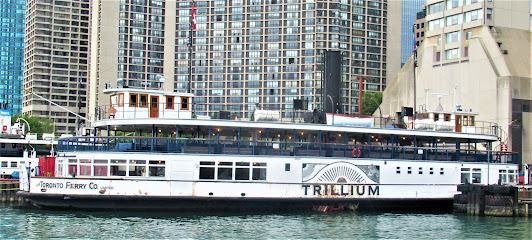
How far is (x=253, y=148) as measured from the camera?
3338 centimetres

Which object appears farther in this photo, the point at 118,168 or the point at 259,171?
the point at 259,171

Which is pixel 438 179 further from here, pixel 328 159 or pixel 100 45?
pixel 100 45

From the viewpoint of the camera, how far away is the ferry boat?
103 ft

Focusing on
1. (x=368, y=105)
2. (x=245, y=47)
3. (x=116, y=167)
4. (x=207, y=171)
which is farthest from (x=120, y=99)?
(x=245, y=47)

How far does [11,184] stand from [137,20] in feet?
280

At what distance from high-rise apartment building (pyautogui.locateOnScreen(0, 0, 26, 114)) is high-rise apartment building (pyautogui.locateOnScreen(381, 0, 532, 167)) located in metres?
131

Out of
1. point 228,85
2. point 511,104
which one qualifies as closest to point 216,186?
point 511,104

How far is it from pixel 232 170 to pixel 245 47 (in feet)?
289

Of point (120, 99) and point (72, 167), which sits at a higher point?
point (120, 99)

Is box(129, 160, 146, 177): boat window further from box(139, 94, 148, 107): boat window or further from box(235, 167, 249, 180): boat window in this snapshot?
box(235, 167, 249, 180): boat window

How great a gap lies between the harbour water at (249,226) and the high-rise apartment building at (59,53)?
109 meters

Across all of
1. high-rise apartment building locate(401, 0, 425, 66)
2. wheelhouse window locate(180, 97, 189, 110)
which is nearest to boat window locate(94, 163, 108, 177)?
wheelhouse window locate(180, 97, 189, 110)

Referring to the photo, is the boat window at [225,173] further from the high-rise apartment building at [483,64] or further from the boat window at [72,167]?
the high-rise apartment building at [483,64]

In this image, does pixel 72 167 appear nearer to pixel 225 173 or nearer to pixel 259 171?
pixel 225 173
